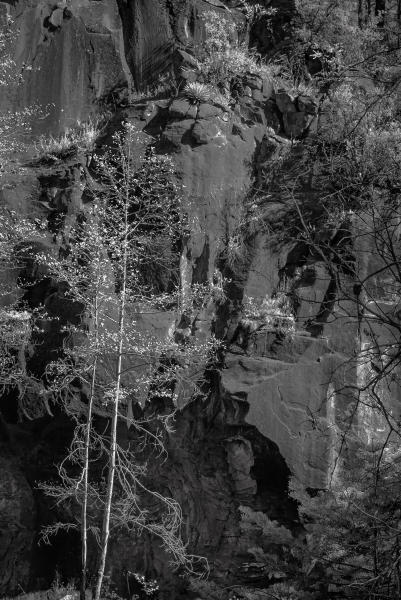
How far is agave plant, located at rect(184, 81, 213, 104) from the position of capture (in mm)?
11391

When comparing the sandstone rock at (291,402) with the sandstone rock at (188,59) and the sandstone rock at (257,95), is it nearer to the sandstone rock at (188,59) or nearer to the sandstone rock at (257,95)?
the sandstone rock at (257,95)

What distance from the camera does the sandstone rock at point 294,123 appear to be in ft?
39.7

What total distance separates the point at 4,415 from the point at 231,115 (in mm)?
5726

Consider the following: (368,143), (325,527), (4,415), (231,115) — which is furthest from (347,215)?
(4,415)

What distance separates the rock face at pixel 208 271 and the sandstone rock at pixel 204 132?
24 millimetres

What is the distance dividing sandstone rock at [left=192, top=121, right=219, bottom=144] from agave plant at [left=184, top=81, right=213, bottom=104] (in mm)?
569

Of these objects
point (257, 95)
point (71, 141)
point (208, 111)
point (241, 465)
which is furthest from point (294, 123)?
point (241, 465)

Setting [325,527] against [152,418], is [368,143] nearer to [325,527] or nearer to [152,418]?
[152,418]

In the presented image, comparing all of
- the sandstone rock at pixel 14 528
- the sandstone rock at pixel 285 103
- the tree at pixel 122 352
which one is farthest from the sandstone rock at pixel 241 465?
the sandstone rock at pixel 285 103

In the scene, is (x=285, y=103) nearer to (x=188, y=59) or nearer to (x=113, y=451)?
(x=188, y=59)

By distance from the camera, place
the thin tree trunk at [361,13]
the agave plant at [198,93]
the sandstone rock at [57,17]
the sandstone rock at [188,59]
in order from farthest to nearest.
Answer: the thin tree trunk at [361,13]
the sandstone rock at [57,17]
the sandstone rock at [188,59]
the agave plant at [198,93]

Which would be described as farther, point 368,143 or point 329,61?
point 329,61

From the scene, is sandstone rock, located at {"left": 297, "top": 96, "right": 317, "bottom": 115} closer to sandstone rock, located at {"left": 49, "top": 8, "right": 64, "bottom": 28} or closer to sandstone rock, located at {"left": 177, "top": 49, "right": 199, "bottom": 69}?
sandstone rock, located at {"left": 177, "top": 49, "right": 199, "bottom": 69}

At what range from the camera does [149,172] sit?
10.5 meters
